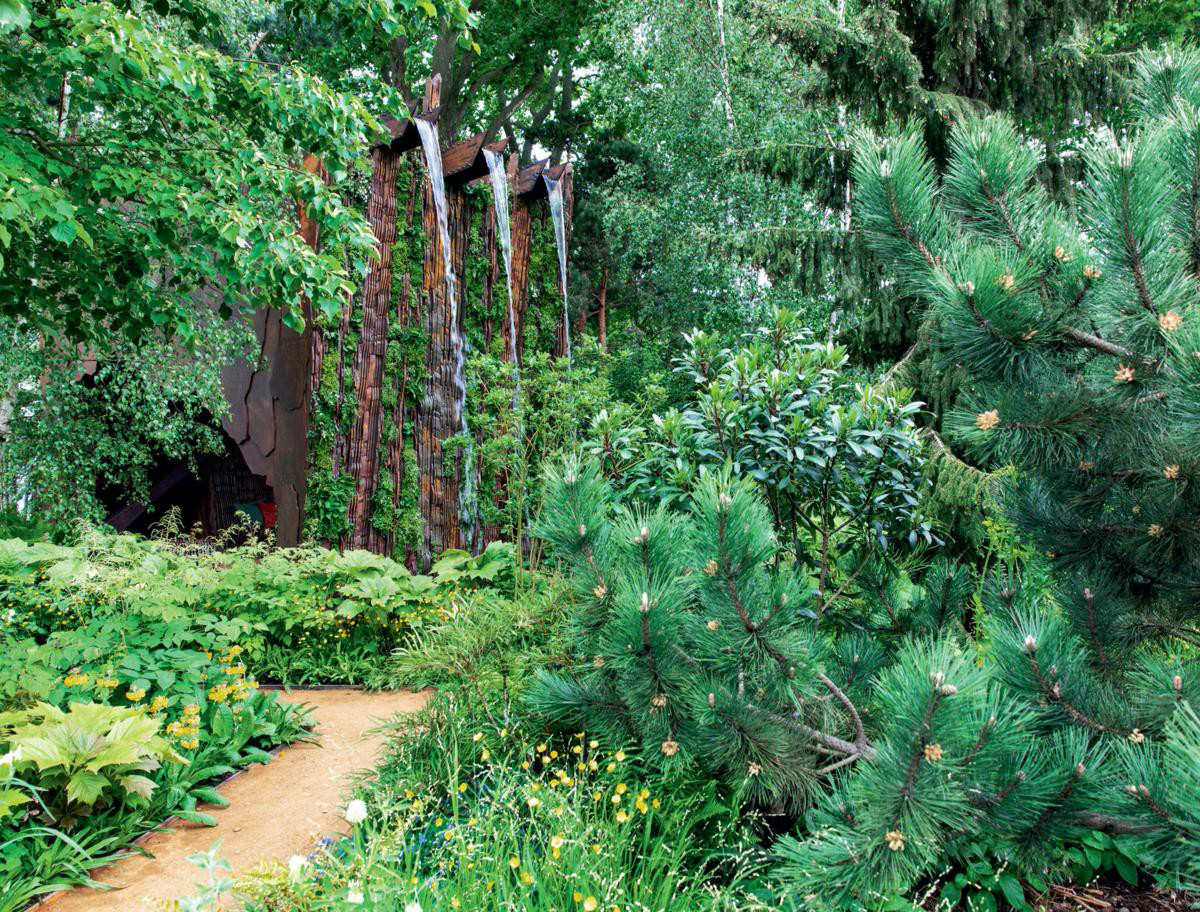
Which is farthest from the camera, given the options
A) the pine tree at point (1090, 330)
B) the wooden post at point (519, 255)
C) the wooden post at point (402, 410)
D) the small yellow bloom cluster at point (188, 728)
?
the wooden post at point (519, 255)

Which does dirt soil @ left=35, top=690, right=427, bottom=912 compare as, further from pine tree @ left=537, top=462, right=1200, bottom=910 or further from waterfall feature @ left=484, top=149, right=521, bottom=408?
waterfall feature @ left=484, top=149, right=521, bottom=408

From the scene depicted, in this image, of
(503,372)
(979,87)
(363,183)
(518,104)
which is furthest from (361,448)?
(518,104)

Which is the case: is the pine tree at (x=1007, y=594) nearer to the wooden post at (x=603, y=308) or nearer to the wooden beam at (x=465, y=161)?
the wooden beam at (x=465, y=161)

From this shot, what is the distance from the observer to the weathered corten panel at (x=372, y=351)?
6.36m

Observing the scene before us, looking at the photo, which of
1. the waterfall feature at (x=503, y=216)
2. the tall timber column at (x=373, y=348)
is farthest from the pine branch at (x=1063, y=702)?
the waterfall feature at (x=503, y=216)

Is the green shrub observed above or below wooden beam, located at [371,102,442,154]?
below

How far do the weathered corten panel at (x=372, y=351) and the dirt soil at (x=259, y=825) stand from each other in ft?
8.52

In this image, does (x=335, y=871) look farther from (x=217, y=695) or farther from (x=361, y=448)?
(x=361, y=448)

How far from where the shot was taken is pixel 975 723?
150cm

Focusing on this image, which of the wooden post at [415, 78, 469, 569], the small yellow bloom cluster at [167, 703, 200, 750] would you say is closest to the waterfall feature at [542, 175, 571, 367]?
the wooden post at [415, 78, 469, 569]

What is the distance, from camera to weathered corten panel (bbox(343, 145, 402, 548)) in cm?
636

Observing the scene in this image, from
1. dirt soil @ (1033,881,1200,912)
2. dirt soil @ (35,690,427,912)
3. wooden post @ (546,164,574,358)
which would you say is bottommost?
dirt soil @ (1033,881,1200,912)

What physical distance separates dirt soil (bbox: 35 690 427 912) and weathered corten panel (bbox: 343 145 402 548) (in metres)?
2.60

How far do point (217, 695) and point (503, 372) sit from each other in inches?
136
